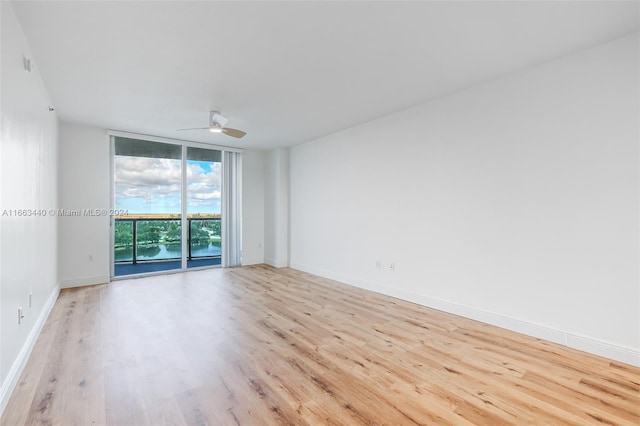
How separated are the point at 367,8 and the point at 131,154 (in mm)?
4920

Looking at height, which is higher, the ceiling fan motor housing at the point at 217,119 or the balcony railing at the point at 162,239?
the ceiling fan motor housing at the point at 217,119

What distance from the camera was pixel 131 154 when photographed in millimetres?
5254

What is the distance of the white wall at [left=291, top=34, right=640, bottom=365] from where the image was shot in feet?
7.72

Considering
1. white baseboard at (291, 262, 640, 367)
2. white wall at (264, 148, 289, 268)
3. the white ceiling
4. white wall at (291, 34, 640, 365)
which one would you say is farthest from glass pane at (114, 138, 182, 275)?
white baseboard at (291, 262, 640, 367)

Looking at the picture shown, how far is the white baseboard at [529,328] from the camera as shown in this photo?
2.31 meters

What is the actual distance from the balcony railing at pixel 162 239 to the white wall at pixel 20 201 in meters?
2.41

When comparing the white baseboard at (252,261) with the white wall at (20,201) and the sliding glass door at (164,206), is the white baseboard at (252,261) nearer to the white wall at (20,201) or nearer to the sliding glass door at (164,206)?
the sliding glass door at (164,206)

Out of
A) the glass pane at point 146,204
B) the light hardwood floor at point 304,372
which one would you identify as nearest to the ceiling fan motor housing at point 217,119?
the glass pane at point 146,204

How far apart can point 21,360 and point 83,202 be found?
320 cm

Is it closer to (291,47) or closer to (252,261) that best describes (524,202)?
(291,47)

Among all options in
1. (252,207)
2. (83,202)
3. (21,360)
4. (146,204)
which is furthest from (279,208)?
(21,360)

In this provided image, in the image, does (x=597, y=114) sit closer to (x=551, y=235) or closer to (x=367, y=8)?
(x=551, y=235)

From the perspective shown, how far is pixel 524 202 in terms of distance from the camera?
284cm

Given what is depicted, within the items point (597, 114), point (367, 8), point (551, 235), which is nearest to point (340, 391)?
point (551, 235)
